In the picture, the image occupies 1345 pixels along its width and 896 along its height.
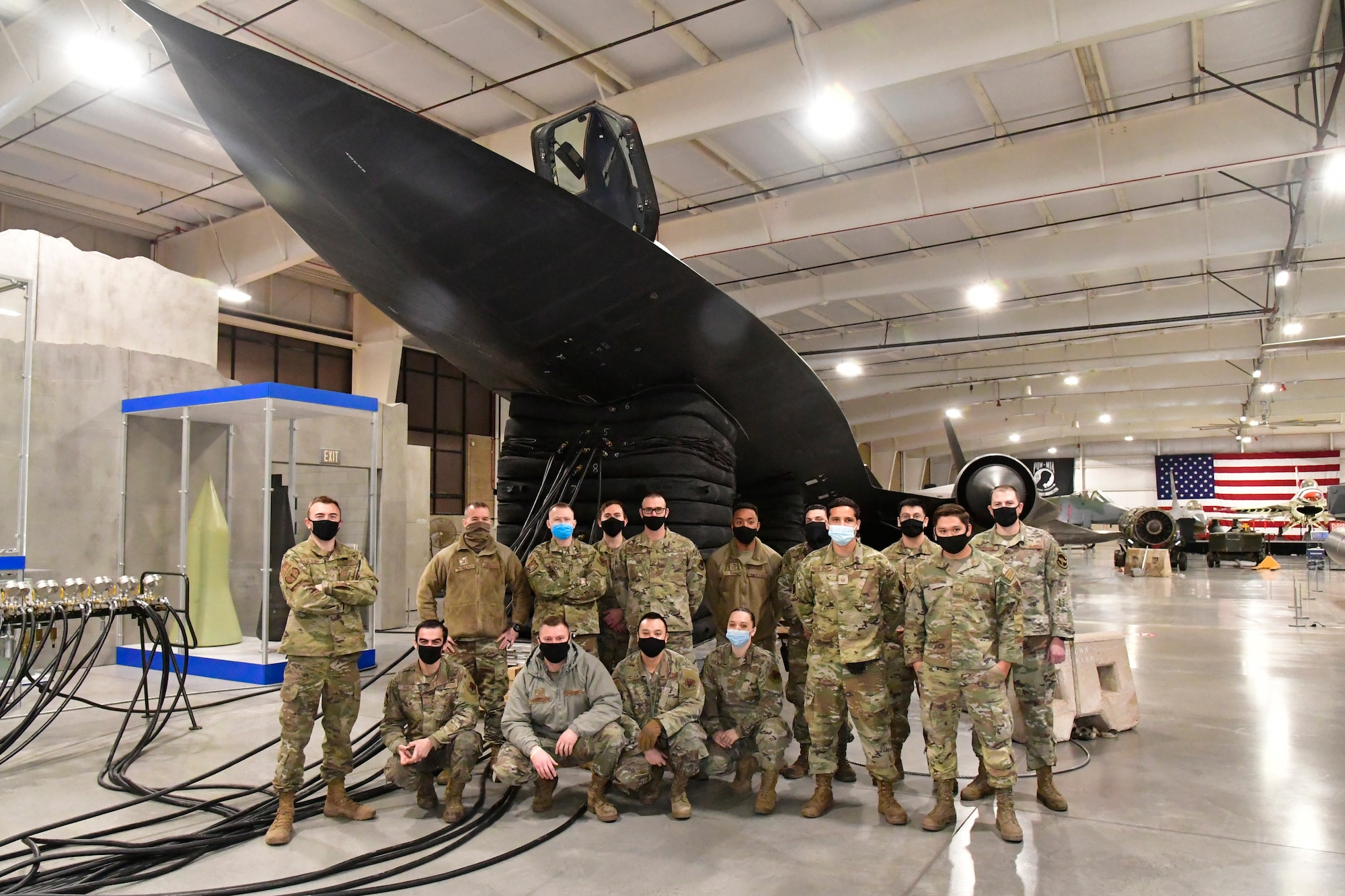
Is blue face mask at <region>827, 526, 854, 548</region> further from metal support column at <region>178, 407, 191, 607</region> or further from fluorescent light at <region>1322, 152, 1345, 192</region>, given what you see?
fluorescent light at <region>1322, 152, 1345, 192</region>

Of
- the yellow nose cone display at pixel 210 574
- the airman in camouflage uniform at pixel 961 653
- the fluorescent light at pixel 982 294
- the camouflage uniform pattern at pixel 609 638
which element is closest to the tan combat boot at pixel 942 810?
the airman in camouflage uniform at pixel 961 653

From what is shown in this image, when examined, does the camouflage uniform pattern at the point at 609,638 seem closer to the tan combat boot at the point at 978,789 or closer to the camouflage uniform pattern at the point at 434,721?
the camouflage uniform pattern at the point at 434,721

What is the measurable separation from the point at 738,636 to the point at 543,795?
3.78ft

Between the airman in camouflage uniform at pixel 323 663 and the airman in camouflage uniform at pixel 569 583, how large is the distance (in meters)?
0.88

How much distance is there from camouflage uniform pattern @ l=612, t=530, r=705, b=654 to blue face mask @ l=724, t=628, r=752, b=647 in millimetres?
349

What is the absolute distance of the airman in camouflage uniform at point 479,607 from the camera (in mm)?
4422

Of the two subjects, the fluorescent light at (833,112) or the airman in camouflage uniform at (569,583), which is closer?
the airman in camouflage uniform at (569,583)

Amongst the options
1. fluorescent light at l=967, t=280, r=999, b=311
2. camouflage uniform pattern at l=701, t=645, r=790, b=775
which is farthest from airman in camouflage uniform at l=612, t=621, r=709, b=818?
fluorescent light at l=967, t=280, r=999, b=311

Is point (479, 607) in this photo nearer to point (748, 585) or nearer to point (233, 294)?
point (748, 585)

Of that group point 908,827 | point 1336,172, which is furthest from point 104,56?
point 1336,172

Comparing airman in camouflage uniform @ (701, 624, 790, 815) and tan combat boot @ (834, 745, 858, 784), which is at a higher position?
airman in camouflage uniform @ (701, 624, 790, 815)

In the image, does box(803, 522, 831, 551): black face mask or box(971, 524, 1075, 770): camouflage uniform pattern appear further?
box(803, 522, 831, 551): black face mask

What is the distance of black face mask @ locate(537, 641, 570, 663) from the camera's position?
3959 millimetres

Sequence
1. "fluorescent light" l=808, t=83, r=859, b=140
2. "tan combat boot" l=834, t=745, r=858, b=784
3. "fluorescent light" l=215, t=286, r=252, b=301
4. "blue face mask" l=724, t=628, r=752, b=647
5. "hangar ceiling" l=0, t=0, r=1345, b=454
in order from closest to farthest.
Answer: "blue face mask" l=724, t=628, r=752, b=647 → "tan combat boot" l=834, t=745, r=858, b=784 → "fluorescent light" l=808, t=83, r=859, b=140 → "hangar ceiling" l=0, t=0, r=1345, b=454 → "fluorescent light" l=215, t=286, r=252, b=301
